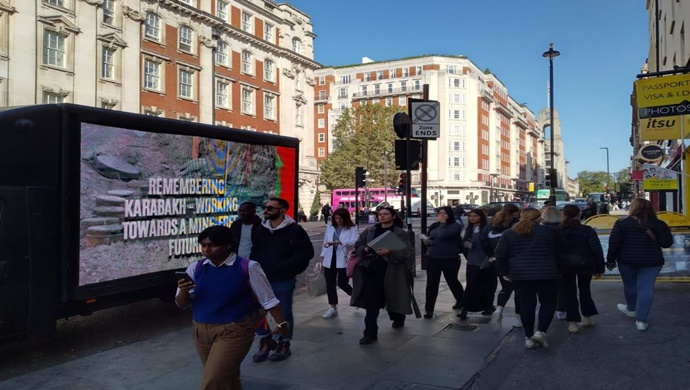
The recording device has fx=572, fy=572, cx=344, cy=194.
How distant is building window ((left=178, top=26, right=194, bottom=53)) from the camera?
1517 inches

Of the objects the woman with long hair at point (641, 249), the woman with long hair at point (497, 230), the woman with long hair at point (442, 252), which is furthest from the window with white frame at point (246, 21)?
the woman with long hair at point (641, 249)

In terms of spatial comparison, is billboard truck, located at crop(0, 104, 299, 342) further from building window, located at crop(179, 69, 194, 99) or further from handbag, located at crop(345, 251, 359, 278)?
building window, located at crop(179, 69, 194, 99)

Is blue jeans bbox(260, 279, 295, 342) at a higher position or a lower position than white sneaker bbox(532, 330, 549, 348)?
higher

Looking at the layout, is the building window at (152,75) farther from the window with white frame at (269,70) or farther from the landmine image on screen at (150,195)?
the landmine image on screen at (150,195)

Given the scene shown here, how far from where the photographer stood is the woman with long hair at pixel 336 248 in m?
8.40

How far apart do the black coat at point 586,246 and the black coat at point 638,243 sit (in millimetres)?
250

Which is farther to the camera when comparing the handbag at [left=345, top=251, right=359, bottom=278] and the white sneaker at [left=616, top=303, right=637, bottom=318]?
the white sneaker at [left=616, top=303, right=637, bottom=318]

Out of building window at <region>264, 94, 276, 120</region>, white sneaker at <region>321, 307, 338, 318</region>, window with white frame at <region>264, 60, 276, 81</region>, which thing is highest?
window with white frame at <region>264, 60, 276, 81</region>

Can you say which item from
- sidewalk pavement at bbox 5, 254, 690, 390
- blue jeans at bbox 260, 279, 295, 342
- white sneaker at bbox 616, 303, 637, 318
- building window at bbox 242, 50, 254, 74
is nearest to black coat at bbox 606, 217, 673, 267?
sidewalk pavement at bbox 5, 254, 690, 390

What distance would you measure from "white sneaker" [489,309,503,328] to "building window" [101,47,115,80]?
30.2m

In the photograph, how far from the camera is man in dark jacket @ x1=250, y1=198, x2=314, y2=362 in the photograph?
5.79m

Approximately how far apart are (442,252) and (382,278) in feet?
4.55

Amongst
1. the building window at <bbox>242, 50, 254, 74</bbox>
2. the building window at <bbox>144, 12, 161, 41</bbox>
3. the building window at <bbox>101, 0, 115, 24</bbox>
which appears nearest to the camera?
the building window at <bbox>101, 0, 115, 24</bbox>

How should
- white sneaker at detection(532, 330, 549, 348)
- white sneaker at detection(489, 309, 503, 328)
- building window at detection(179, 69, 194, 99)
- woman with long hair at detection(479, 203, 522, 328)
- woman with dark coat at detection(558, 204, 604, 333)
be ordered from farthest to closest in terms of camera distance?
1. building window at detection(179, 69, 194, 99)
2. white sneaker at detection(489, 309, 503, 328)
3. woman with long hair at detection(479, 203, 522, 328)
4. woman with dark coat at detection(558, 204, 604, 333)
5. white sneaker at detection(532, 330, 549, 348)
